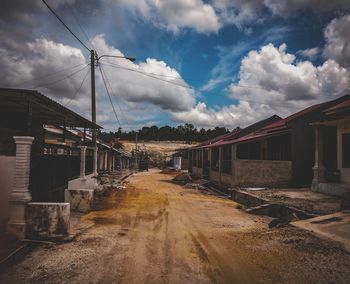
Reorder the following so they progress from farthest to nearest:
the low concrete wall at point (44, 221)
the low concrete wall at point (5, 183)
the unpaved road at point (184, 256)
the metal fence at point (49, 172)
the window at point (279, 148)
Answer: the window at point (279, 148)
the metal fence at point (49, 172)
the low concrete wall at point (5, 183)
the low concrete wall at point (44, 221)
the unpaved road at point (184, 256)

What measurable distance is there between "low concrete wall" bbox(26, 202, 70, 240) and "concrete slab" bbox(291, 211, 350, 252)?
6.61 m

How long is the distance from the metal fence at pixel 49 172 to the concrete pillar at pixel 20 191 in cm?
41

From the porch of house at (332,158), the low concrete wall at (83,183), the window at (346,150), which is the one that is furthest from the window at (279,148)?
the low concrete wall at (83,183)

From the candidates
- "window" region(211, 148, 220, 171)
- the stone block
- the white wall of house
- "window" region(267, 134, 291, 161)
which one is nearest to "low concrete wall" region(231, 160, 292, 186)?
"window" region(267, 134, 291, 161)

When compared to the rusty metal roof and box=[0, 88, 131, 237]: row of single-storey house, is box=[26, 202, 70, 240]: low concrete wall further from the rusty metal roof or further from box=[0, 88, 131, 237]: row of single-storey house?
the rusty metal roof

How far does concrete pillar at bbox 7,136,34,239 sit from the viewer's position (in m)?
6.97

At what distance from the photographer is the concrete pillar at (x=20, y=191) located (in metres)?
6.97

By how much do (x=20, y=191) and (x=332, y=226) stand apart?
8.29m

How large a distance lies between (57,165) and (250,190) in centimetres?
1006

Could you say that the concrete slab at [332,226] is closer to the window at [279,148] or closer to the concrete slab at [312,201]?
the concrete slab at [312,201]

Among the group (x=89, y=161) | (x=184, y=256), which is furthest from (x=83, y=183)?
(x=184, y=256)

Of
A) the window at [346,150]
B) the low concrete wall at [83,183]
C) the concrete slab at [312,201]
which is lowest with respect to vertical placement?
the concrete slab at [312,201]

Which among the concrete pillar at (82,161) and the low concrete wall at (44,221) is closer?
the low concrete wall at (44,221)

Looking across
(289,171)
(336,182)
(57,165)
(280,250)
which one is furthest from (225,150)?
(280,250)
